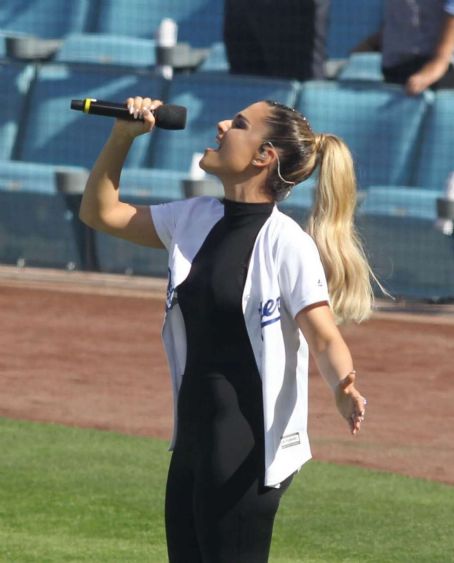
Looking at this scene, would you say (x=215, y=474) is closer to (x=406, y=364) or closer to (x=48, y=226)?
(x=406, y=364)

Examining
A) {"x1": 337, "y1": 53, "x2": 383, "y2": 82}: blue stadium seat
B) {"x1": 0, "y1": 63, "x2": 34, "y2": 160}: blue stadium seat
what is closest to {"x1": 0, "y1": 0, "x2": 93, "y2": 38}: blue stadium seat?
{"x1": 0, "y1": 63, "x2": 34, "y2": 160}: blue stadium seat

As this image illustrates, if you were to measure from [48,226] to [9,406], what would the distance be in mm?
4165

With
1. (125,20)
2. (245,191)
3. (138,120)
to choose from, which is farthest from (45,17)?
(245,191)

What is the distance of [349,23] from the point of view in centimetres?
1434

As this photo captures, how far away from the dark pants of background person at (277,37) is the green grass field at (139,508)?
538 centimetres

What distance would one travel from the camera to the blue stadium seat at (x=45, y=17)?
51.1 feet

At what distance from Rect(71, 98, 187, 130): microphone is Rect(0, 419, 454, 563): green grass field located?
240 cm

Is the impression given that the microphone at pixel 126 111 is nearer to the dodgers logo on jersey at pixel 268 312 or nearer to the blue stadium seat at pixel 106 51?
the dodgers logo on jersey at pixel 268 312

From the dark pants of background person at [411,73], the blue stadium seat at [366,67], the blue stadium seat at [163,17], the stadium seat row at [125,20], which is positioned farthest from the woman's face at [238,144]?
the blue stadium seat at [163,17]

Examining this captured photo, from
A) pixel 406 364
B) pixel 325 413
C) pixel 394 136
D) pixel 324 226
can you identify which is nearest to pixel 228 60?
pixel 394 136

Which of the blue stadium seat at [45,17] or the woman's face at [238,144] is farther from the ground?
the woman's face at [238,144]

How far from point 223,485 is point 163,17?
1186 cm

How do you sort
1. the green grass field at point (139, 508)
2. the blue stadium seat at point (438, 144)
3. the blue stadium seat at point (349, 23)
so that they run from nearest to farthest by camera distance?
1. the green grass field at point (139, 508)
2. the blue stadium seat at point (438, 144)
3. the blue stadium seat at point (349, 23)

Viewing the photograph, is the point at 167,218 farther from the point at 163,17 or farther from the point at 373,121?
the point at 163,17
